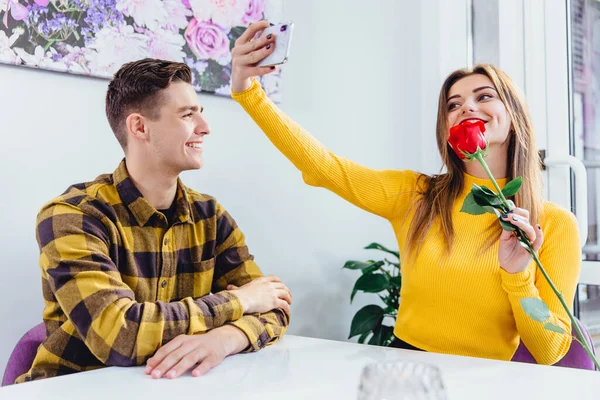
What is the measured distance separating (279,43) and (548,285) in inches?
32.2

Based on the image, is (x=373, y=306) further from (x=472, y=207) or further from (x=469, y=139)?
(x=472, y=207)

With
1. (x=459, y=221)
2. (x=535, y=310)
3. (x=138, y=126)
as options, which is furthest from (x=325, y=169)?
(x=535, y=310)

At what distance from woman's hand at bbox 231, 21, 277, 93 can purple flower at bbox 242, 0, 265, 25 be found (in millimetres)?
674

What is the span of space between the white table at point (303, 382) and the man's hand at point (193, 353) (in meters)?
0.02

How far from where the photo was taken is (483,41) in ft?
8.36

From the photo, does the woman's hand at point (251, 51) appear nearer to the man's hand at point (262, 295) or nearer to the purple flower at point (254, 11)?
the man's hand at point (262, 295)

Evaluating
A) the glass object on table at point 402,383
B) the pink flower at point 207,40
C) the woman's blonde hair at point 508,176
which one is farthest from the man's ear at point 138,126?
the glass object on table at point 402,383

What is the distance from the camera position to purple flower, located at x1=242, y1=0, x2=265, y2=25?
2.00m

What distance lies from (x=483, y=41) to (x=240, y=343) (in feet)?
6.30

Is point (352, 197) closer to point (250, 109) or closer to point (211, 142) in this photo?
point (250, 109)

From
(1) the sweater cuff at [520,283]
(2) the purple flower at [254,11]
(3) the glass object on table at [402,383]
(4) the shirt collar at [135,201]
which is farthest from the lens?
(2) the purple flower at [254,11]

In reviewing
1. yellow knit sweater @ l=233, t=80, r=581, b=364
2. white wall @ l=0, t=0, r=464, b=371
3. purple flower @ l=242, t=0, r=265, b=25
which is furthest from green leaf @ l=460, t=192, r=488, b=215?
purple flower @ l=242, t=0, r=265, b=25

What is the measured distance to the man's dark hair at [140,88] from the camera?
1458 mm

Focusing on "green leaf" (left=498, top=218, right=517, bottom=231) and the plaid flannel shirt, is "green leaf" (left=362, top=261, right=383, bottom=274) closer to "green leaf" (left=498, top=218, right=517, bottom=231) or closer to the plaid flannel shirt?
the plaid flannel shirt
